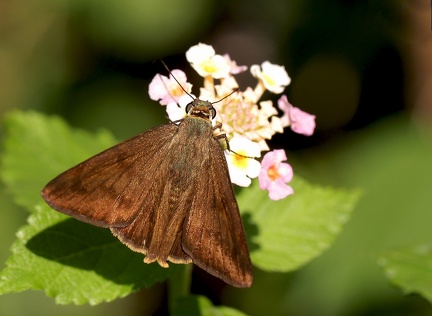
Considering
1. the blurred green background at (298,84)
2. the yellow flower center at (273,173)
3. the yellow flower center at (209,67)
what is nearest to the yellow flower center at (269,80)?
the yellow flower center at (209,67)

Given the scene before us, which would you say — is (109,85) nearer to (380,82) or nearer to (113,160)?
(380,82)

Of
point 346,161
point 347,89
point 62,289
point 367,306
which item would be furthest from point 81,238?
point 347,89

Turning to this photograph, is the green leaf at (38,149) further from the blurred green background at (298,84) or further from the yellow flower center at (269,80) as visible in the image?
the blurred green background at (298,84)

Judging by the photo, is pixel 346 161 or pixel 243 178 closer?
pixel 243 178

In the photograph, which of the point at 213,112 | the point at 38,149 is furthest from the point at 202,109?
the point at 38,149

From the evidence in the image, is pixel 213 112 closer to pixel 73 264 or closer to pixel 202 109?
pixel 202 109

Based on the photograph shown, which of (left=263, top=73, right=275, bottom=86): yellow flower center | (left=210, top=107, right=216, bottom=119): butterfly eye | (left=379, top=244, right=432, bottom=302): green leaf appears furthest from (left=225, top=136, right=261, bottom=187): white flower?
(left=379, top=244, right=432, bottom=302): green leaf
